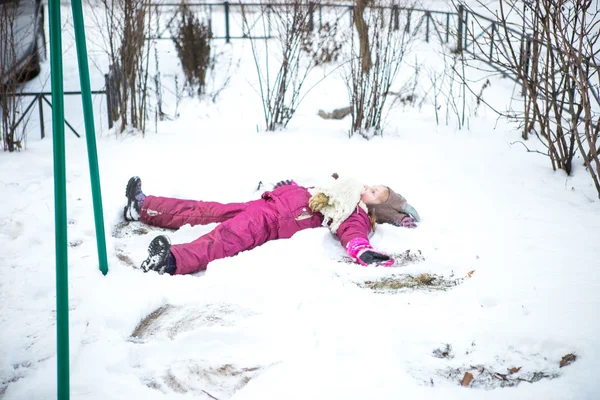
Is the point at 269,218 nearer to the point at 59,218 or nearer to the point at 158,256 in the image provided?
the point at 158,256

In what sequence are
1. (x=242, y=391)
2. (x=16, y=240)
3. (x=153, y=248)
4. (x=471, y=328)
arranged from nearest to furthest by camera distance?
(x=242, y=391) → (x=471, y=328) → (x=153, y=248) → (x=16, y=240)

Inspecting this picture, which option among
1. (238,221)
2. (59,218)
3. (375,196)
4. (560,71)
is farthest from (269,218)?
(560,71)

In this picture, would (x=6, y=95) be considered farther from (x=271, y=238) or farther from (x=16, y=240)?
(x=271, y=238)

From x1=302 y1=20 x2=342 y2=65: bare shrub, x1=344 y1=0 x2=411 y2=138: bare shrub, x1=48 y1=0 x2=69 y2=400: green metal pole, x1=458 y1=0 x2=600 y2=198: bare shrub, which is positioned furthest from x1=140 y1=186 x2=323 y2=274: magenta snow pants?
x1=302 y1=20 x2=342 y2=65: bare shrub

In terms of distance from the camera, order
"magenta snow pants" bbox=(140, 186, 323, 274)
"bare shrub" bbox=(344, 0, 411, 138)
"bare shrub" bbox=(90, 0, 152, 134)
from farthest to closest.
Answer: "bare shrub" bbox=(344, 0, 411, 138)
"bare shrub" bbox=(90, 0, 152, 134)
"magenta snow pants" bbox=(140, 186, 323, 274)

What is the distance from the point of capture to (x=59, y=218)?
1.39 meters

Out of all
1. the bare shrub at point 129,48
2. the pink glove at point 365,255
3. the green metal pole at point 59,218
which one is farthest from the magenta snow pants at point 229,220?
the bare shrub at point 129,48

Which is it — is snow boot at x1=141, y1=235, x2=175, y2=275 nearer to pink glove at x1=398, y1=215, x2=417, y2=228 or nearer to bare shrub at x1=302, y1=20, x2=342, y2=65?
pink glove at x1=398, y1=215, x2=417, y2=228

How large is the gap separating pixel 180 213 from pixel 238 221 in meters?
0.48

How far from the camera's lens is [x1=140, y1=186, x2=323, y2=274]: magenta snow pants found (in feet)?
7.94

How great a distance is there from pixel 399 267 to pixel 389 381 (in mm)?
843

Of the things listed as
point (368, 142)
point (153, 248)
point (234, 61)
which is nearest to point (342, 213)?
point (153, 248)

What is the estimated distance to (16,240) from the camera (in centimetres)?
259

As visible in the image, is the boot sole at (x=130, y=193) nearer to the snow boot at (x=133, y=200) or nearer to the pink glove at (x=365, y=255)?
the snow boot at (x=133, y=200)
